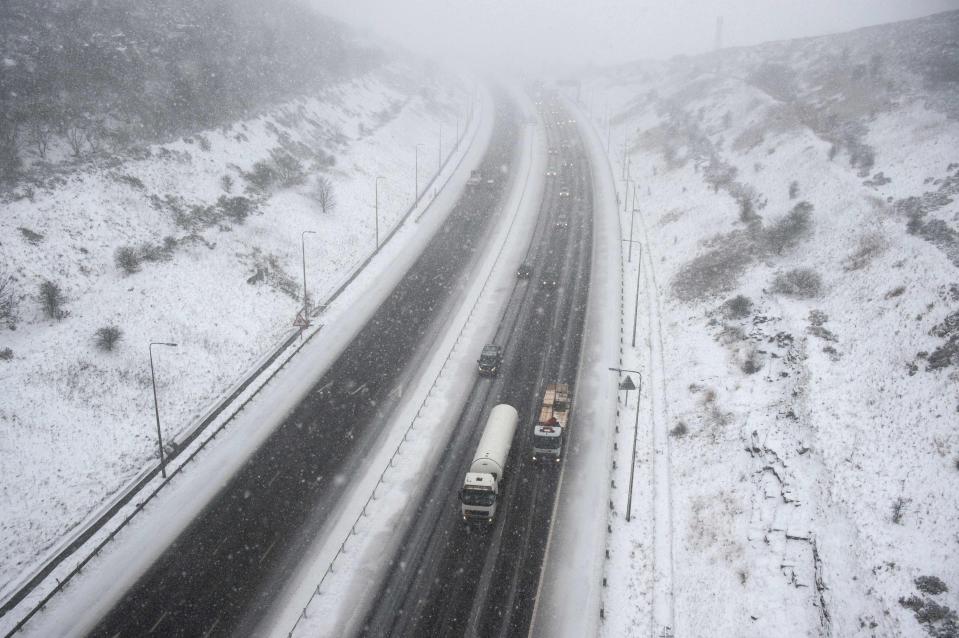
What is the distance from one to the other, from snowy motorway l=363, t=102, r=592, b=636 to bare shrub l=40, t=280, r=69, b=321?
28526 millimetres

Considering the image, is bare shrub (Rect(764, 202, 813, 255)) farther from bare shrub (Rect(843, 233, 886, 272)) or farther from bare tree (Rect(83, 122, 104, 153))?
bare tree (Rect(83, 122, 104, 153))

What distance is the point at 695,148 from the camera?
81688mm

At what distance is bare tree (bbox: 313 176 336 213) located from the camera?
64.2 m

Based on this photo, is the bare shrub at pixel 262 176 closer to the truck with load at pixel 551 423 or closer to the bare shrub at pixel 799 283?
the truck with load at pixel 551 423

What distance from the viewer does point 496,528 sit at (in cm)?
3000

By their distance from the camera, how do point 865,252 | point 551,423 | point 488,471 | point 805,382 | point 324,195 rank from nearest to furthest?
point 488,471, point 805,382, point 551,423, point 865,252, point 324,195

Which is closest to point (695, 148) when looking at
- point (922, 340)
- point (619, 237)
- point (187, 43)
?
point (619, 237)

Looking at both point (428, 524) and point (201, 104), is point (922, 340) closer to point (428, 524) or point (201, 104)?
point (428, 524)

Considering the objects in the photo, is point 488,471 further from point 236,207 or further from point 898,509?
point 236,207

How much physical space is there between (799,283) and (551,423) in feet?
79.1

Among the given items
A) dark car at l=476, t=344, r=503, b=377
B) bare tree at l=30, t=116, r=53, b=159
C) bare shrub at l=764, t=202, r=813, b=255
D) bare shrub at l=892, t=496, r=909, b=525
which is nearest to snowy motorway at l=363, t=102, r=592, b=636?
dark car at l=476, t=344, r=503, b=377

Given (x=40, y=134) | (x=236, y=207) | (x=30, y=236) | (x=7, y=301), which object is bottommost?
(x=7, y=301)

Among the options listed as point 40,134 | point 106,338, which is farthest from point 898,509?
point 40,134

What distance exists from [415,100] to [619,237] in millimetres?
67509
